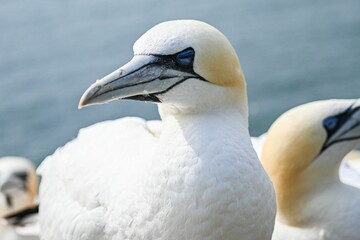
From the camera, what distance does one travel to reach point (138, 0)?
12531 mm

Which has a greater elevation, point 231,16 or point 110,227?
point 110,227

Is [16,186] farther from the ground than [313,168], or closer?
closer

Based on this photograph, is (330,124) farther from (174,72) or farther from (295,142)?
(174,72)

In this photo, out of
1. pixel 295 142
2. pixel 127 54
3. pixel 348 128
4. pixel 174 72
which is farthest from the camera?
pixel 127 54

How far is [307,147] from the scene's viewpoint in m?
4.28

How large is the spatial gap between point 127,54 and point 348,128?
6325mm

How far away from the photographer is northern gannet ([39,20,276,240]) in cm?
311

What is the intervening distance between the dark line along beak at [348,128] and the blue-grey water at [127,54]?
464cm

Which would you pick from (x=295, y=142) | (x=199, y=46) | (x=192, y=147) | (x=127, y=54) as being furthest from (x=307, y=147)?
(x=127, y=54)

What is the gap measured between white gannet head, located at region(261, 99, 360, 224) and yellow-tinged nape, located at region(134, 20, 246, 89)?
3.76 ft

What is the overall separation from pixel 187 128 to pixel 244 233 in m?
0.47

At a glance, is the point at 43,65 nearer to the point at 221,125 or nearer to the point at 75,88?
the point at 75,88

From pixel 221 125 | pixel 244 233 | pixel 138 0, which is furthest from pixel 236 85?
pixel 138 0

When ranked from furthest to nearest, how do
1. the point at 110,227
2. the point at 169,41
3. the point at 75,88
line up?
the point at 75,88
the point at 110,227
the point at 169,41
